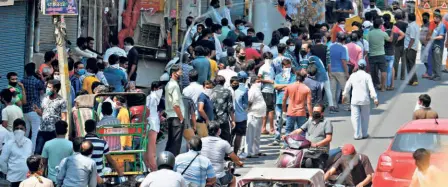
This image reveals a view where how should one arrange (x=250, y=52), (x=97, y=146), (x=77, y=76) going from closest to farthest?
(x=97, y=146), (x=77, y=76), (x=250, y=52)

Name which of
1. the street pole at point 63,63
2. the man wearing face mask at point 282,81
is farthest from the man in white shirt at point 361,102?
the street pole at point 63,63

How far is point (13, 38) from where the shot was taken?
22.2 metres

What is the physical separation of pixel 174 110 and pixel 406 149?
14.4 ft

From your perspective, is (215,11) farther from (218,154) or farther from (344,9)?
(218,154)

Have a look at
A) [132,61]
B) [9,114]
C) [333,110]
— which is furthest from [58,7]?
[333,110]

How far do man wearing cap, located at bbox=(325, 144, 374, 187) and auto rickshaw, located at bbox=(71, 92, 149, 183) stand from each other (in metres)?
2.77

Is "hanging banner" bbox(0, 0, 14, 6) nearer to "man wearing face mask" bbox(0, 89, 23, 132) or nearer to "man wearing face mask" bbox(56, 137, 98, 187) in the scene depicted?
"man wearing face mask" bbox(0, 89, 23, 132)

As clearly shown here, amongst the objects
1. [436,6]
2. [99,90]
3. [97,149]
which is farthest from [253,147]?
[436,6]

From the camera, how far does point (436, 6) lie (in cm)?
3528

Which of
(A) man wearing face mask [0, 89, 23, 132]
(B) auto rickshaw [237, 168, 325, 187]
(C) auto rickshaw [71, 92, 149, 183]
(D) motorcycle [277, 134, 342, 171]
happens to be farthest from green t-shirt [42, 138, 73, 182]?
(D) motorcycle [277, 134, 342, 171]

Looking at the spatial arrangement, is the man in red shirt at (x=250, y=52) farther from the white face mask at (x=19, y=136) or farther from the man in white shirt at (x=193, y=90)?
the white face mask at (x=19, y=136)

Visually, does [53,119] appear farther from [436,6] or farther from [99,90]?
[436,6]

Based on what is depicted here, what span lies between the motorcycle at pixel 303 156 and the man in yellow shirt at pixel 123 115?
2199 mm

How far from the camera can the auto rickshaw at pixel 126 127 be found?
699 inches
